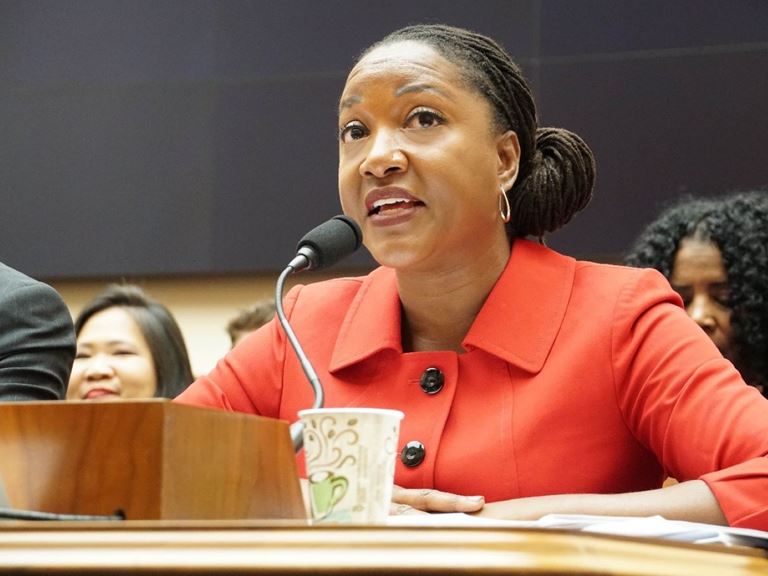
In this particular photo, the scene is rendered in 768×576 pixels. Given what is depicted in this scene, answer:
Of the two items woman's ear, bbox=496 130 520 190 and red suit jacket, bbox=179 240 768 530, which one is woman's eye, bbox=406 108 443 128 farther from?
red suit jacket, bbox=179 240 768 530

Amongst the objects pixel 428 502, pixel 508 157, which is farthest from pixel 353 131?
pixel 428 502

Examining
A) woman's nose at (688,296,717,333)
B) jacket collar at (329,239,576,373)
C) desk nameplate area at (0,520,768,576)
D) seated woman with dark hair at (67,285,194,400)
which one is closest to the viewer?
desk nameplate area at (0,520,768,576)

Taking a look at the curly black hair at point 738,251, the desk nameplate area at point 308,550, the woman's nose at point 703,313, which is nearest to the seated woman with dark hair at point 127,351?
the curly black hair at point 738,251

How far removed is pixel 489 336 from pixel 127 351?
199cm

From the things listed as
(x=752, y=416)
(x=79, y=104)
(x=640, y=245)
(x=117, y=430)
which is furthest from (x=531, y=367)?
(x=79, y=104)

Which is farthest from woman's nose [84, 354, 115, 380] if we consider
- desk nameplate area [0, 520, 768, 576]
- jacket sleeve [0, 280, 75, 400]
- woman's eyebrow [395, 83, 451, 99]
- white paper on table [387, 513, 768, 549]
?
desk nameplate area [0, 520, 768, 576]

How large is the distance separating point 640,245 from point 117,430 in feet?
7.16

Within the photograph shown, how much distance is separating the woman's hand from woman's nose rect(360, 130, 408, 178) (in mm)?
473

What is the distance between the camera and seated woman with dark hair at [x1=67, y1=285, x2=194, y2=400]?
11.4ft

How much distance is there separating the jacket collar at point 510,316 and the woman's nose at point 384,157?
8.6 inches

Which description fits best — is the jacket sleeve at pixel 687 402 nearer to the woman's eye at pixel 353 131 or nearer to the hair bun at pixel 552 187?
the hair bun at pixel 552 187

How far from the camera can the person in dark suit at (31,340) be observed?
2.02 metres

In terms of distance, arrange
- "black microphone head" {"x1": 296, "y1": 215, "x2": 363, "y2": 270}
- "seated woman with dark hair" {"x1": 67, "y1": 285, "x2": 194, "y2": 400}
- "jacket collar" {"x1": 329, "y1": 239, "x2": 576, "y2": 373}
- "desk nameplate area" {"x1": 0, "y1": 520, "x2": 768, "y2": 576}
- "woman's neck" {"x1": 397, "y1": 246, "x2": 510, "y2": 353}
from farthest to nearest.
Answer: "seated woman with dark hair" {"x1": 67, "y1": 285, "x2": 194, "y2": 400}
"woman's neck" {"x1": 397, "y1": 246, "x2": 510, "y2": 353}
"jacket collar" {"x1": 329, "y1": 239, "x2": 576, "y2": 373}
"black microphone head" {"x1": 296, "y1": 215, "x2": 363, "y2": 270}
"desk nameplate area" {"x1": 0, "y1": 520, "x2": 768, "y2": 576}

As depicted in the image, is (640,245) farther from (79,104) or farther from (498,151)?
(79,104)
